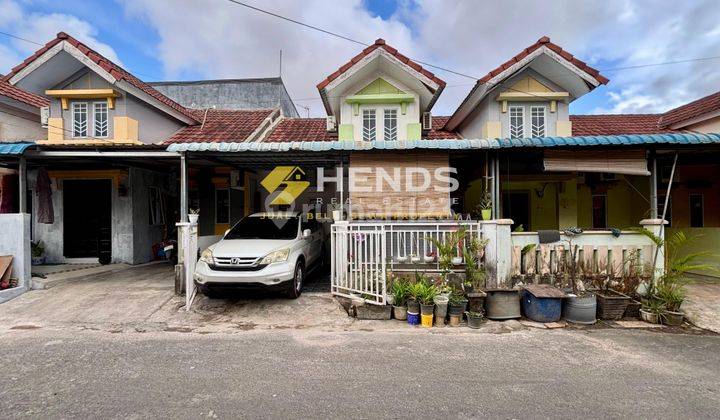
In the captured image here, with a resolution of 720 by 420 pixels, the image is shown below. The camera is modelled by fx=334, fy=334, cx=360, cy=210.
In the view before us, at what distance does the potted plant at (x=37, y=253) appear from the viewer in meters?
9.11

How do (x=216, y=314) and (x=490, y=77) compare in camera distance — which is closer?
(x=216, y=314)

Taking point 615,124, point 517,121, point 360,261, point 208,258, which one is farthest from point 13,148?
point 615,124

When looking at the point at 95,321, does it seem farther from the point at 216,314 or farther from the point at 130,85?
Result: the point at 130,85

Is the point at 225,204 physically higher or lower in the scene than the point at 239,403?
higher

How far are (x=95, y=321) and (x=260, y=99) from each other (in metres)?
13.8

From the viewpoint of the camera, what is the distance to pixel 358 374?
11.4 feet

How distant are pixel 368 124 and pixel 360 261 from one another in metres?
5.14

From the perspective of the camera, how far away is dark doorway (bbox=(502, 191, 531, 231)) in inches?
425

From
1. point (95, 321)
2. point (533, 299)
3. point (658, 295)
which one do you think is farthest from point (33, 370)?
point (658, 295)

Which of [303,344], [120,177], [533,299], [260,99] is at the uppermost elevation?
[260,99]

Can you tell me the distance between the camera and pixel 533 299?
5199 mm

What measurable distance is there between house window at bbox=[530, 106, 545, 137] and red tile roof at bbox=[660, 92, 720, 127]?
13.1 ft

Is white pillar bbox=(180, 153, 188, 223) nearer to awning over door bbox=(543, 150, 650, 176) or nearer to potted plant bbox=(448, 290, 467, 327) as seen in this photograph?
potted plant bbox=(448, 290, 467, 327)

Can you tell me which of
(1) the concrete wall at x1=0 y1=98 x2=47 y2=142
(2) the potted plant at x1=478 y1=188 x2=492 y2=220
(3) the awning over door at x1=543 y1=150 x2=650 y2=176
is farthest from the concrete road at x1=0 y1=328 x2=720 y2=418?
(1) the concrete wall at x1=0 y1=98 x2=47 y2=142
